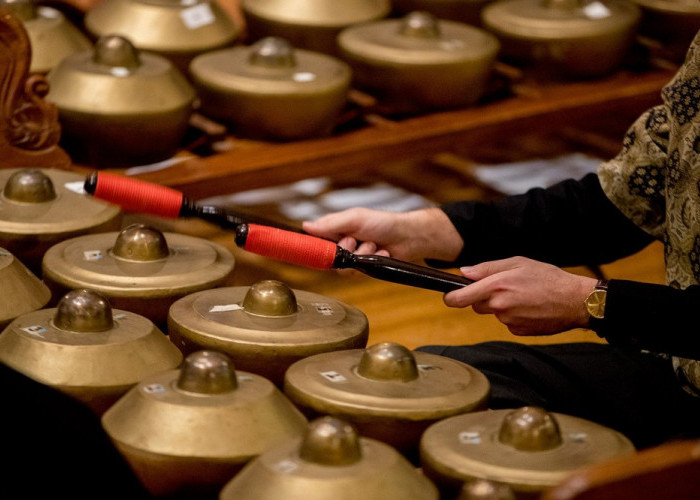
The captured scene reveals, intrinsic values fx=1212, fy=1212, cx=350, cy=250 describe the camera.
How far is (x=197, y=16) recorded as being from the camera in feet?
9.07

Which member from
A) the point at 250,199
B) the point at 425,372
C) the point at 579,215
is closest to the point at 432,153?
the point at 250,199

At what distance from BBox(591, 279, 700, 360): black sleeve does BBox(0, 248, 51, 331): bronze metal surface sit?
69 centimetres

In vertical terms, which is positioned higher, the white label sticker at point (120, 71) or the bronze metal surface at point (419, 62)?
the white label sticker at point (120, 71)

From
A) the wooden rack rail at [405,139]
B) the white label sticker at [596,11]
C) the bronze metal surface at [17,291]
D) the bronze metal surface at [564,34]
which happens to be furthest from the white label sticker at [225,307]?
the white label sticker at [596,11]

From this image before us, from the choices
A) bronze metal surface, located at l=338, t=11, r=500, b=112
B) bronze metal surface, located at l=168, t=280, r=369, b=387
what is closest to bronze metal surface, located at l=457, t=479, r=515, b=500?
bronze metal surface, located at l=168, t=280, r=369, b=387

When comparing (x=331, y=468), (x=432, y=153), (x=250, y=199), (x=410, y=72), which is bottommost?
(x=250, y=199)

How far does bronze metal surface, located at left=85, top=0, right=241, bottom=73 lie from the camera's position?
8.82 ft

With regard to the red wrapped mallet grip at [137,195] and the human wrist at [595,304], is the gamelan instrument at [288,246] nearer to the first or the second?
the red wrapped mallet grip at [137,195]

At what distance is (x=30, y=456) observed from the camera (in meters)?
1.14

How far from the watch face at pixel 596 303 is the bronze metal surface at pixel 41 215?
700 mm

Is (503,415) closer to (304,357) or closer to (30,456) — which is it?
(304,357)

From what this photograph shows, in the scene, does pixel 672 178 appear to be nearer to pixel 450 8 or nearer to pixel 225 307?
pixel 225 307

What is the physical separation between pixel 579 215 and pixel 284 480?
0.92 metres

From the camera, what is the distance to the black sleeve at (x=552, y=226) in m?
1.84
